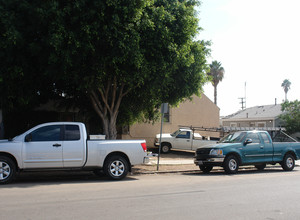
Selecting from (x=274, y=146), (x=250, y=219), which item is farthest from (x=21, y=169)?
(x=274, y=146)

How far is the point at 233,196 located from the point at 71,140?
5.37m

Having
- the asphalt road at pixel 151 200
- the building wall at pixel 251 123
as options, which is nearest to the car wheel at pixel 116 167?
the asphalt road at pixel 151 200

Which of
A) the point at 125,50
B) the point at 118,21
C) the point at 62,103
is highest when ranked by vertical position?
the point at 118,21

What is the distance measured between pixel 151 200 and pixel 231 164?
689 cm

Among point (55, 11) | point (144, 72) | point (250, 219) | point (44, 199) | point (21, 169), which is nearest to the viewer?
point (250, 219)

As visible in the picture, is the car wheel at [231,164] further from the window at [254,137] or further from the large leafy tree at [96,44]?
the large leafy tree at [96,44]

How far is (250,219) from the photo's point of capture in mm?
5992

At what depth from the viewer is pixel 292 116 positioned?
35375mm

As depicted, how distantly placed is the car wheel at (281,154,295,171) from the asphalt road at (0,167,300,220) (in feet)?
14.8

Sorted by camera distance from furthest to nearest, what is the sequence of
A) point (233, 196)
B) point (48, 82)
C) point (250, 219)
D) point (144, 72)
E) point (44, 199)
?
point (48, 82)
point (144, 72)
point (233, 196)
point (44, 199)
point (250, 219)

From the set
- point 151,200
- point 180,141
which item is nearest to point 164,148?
point 180,141

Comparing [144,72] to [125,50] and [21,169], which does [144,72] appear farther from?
[21,169]

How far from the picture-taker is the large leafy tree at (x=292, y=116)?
3431 centimetres

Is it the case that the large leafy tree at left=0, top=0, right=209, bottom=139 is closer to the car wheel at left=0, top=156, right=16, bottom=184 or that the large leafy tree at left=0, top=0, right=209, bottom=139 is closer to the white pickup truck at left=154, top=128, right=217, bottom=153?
the car wheel at left=0, top=156, right=16, bottom=184
